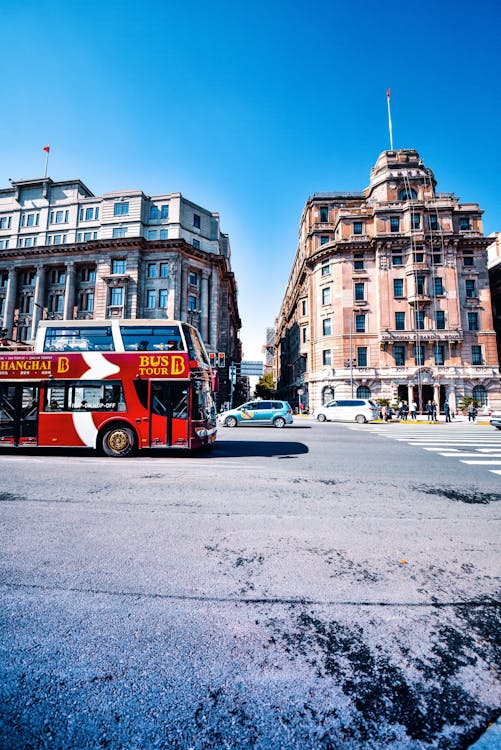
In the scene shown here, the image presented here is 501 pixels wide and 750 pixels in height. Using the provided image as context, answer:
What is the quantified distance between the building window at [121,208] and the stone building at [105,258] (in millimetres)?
139

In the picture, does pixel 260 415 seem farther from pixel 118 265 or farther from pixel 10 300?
pixel 10 300

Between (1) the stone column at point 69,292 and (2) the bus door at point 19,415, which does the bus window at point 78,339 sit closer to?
(2) the bus door at point 19,415

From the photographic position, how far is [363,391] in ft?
129

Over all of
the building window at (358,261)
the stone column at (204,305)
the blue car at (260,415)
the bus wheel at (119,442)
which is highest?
the building window at (358,261)

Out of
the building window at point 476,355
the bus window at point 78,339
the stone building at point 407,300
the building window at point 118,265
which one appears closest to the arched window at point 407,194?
the stone building at point 407,300

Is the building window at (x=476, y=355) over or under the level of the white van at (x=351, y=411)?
over

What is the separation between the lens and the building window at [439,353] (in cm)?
3903

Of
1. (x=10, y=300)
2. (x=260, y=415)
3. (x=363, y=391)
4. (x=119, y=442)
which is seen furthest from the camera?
(x=10, y=300)

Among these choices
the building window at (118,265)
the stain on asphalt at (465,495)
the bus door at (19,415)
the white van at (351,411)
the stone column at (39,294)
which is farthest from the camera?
the stone column at (39,294)

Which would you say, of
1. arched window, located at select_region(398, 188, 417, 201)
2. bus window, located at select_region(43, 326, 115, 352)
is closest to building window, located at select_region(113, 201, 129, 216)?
arched window, located at select_region(398, 188, 417, 201)

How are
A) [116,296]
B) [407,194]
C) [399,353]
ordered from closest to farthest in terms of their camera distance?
[399,353], [407,194], [116,296]

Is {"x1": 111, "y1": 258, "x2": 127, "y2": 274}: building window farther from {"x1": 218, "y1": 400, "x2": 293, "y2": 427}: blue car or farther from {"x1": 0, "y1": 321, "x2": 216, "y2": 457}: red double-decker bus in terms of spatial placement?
{"x1": 0, "y1": 321, "x2": 216, "y2": 457}: red double-decker bus

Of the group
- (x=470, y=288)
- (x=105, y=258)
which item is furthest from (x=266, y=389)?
(x=470, y=288)

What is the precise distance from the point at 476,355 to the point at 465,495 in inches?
1602
